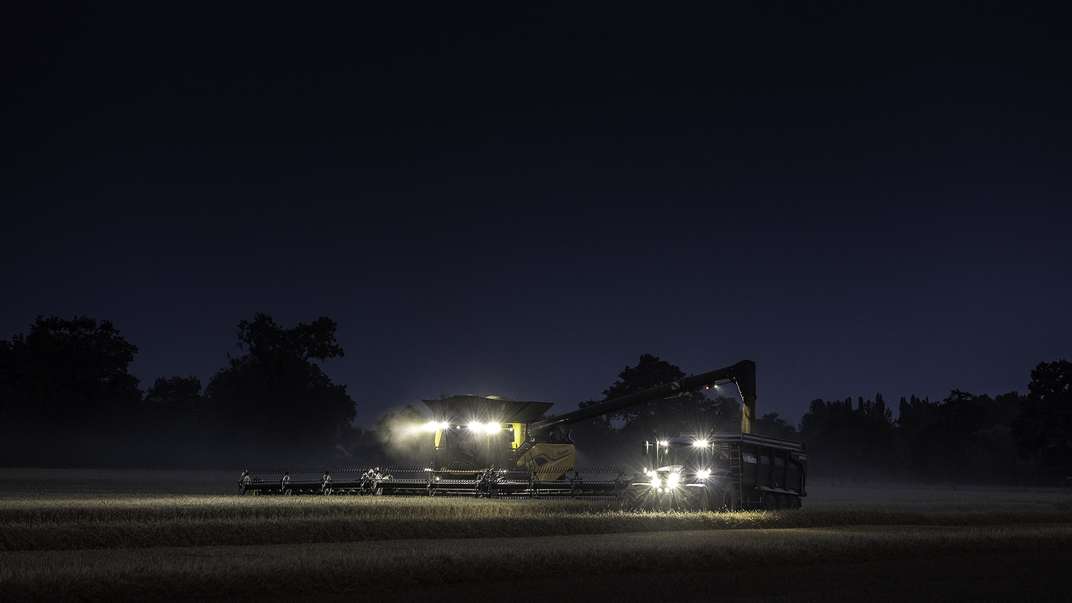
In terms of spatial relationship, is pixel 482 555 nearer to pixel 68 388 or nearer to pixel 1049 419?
pixel 68 388

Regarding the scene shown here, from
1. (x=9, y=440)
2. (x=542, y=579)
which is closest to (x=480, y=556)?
(x=542, y=579)

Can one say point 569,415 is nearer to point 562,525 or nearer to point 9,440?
point 562,525

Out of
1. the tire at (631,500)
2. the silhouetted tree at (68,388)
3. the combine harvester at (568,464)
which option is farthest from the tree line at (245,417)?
the tire at (631,500)

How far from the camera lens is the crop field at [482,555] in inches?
734

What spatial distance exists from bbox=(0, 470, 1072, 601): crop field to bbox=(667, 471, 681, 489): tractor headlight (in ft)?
15.9

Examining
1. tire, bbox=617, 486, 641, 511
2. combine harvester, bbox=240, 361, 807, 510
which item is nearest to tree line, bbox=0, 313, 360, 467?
combine harvester, bbox=240, 361, 807, 510

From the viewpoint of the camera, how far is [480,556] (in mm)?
21578

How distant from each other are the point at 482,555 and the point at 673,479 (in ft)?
63.2

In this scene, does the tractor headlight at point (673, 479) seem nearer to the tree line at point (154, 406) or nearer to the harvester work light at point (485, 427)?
the harvester work light at point (485, 427)

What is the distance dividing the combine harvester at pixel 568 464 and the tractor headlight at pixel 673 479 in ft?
0.13

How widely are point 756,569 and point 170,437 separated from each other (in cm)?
8989

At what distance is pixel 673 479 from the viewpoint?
131 ft

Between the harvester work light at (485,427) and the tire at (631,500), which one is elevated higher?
the harvester work light at (485,427)

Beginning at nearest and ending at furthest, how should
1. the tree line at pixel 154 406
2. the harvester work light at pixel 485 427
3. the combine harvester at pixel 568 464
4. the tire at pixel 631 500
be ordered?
the tire at pixel 631 500 < the combine harvester at pixel 568 464 < the harvester work light at pixel 485 427 < the tree line at pixel 154 406
